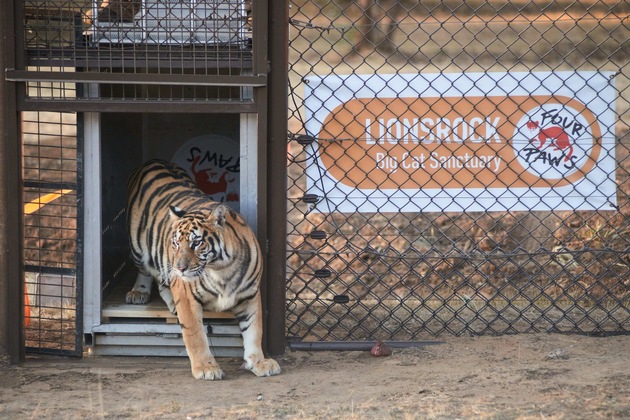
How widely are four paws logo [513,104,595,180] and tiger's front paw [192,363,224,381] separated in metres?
2.05

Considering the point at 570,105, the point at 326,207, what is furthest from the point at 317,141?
the point at 570,105

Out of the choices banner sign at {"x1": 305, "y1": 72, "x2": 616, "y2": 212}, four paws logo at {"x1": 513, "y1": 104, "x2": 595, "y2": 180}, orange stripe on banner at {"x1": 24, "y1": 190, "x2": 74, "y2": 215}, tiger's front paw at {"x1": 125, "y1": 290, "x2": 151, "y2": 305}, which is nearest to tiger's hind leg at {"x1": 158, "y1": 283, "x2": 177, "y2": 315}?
tiger's front paw at {"x1": 125, "y1": 290, "x2": 151, "y2": 305}

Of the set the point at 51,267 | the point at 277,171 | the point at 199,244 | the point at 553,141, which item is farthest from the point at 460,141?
the point at 51,267

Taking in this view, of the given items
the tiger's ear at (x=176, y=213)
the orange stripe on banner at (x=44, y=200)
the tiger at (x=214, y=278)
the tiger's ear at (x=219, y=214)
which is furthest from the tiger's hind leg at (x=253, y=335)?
the orange stripe on banner at (x=44, y=200)

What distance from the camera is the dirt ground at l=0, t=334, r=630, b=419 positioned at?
3904 millimetres

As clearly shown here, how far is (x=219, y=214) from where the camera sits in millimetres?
4602

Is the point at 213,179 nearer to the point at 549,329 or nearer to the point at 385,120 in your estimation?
the point at 385,120

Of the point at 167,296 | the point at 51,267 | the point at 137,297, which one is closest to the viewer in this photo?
the point at 51,267

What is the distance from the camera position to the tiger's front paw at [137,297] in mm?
5254

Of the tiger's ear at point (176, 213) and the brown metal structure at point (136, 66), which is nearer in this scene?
the brown metal structure at point (136, 66)

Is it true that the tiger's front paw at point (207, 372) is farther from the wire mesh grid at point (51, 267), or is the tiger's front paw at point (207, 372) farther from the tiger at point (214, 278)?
the wire mesh grid at point (51, 267)

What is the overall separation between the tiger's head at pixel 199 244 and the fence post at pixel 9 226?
2.73ft

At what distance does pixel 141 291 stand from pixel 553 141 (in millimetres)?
2584

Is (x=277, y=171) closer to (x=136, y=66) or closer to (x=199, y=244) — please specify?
(x=199, y=244)
